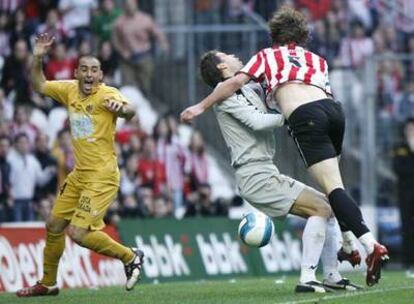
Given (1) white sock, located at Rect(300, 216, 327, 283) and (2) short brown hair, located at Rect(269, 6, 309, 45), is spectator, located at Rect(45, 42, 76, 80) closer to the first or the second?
(2) short brown hair, located at Rect(269, 6, 309, 45)

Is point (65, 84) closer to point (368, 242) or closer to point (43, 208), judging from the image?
point (368, 242)

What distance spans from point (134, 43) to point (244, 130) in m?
11.1

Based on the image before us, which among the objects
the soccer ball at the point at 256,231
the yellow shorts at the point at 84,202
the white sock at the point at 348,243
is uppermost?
the yellow shorts at the point at 84,202

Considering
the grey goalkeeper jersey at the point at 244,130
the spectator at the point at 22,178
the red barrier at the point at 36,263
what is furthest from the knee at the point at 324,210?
the spectator at the point at 22,178

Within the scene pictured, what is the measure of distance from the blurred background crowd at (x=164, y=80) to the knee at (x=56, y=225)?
257 inches

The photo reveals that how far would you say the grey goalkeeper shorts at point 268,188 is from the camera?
12.2 metres

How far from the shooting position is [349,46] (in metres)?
25.4

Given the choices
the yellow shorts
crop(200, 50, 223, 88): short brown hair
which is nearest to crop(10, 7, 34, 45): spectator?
the yellow shorts

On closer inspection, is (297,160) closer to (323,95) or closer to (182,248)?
(182,248)

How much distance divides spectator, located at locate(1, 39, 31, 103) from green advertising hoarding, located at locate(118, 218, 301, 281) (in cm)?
287

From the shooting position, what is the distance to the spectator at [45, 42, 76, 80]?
2144 cm

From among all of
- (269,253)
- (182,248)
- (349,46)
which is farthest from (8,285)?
(349,46)

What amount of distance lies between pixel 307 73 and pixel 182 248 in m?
8.69

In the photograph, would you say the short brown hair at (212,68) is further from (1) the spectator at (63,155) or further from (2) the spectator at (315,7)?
(2) the spectator at (315,7)
